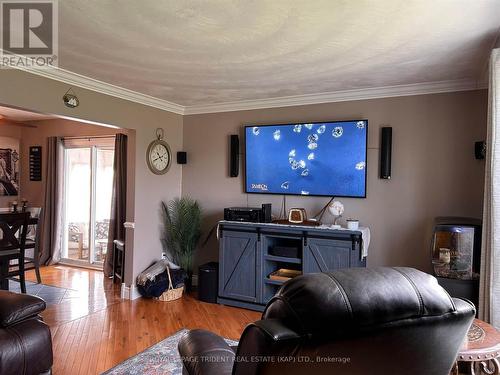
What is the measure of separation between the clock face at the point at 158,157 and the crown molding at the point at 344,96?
0.64 meters

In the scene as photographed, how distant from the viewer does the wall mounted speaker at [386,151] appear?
372 centimetres

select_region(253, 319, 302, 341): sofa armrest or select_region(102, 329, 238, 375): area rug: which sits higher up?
select_region(253, 319, 302, 341): sofa armrest

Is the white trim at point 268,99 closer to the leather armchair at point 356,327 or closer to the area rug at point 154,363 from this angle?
the area rug at point 154,363

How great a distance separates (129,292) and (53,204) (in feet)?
8.65

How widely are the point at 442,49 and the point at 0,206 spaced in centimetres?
669

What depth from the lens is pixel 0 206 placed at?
6.02m

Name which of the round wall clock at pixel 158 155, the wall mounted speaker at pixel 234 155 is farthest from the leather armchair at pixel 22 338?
the wall mounted speaker at pixel 234 155

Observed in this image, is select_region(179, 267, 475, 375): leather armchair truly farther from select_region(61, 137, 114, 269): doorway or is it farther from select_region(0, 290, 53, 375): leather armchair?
select_region(61, 137, 114, 269): doorway

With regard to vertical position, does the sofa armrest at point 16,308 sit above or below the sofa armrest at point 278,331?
below

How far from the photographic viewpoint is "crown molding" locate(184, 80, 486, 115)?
3.51 m

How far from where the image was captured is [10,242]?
4.16 meters

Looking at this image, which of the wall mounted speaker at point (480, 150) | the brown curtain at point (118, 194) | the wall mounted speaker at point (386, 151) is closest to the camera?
the wall mounted speaker at point (480, 150)

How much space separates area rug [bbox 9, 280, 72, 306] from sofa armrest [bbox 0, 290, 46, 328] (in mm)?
1987

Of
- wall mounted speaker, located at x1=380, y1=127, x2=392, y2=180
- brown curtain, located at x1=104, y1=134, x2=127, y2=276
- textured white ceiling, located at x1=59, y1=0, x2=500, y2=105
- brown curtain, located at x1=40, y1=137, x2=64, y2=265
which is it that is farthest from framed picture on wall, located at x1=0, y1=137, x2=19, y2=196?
wall mounted speaker, located at x1=380, y1=127, x2=392, y2=180
